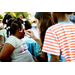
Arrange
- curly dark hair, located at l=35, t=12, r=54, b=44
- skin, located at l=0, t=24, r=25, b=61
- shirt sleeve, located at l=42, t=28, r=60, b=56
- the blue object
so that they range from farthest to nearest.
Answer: the blue object < skin, located at l=0, t=24, r=25, b=61 < curly dark hair, located at l=35, t=12, r=54, b=44 < shirt sleeve, located at l=42, t=28, r=60, b=56

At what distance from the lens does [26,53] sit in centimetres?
167

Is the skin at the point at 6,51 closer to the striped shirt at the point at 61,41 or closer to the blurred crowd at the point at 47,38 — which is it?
the blurred crowd at the point at 47,38

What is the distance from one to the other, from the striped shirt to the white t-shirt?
2.19 feet

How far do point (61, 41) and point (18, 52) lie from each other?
2.69ft

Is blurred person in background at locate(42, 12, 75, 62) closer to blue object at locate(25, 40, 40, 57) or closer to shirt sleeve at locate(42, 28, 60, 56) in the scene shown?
shirt sleeve at locate(42, 28, 60, 56)

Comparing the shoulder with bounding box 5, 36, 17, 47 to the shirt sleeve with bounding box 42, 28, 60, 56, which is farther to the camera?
the shoulder with bounding box 5, 36, 17, 47

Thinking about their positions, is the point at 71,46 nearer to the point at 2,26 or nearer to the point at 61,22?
the point at 61,22

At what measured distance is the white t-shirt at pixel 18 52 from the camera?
1.50 metres

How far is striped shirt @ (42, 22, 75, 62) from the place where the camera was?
92 centimetres

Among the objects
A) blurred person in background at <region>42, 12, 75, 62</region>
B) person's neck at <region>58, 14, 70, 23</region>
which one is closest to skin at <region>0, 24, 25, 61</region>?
blurred person in background at <region>42, 12, 75, 62</region>

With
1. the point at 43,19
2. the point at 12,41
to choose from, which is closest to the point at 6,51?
the point at 12,41
